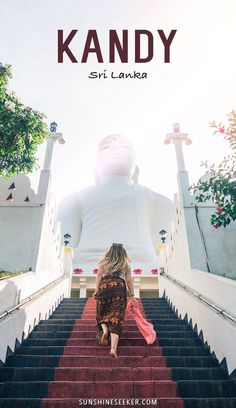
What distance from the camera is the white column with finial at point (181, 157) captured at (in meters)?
7.71

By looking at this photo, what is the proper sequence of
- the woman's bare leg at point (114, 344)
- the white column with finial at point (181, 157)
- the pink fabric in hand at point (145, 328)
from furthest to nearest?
the white column with finial at point (181, 157)
the pink fabric in hand at point (145, 328)
the woman's bare leg at point (114, 344)

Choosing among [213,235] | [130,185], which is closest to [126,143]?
[130,185]

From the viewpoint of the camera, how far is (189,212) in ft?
24.1

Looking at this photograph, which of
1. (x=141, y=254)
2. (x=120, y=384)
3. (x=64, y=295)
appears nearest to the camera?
(x=120, y=384)

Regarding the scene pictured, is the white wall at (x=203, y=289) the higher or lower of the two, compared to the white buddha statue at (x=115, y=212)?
lower

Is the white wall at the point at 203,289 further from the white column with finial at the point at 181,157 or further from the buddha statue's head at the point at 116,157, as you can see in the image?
the buddha statue's head at the point at 116,157

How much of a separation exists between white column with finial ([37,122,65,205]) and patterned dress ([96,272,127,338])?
167 inches

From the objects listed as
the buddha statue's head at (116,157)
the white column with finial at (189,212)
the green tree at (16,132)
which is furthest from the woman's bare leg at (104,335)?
the buddha statue's head at (116,157)

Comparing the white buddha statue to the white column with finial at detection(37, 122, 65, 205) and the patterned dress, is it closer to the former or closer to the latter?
the white column with finial at detection(37, 122, 65, 205)

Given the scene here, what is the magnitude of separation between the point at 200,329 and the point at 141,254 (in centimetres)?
915

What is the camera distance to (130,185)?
1891 cm

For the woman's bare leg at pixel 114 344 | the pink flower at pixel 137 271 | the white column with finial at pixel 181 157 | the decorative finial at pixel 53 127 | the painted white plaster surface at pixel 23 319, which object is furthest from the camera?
the pink flower at pixel 137 271

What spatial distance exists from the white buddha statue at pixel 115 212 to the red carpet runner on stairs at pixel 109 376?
929 centimetres

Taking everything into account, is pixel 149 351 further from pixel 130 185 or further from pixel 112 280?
pixel 130 185
